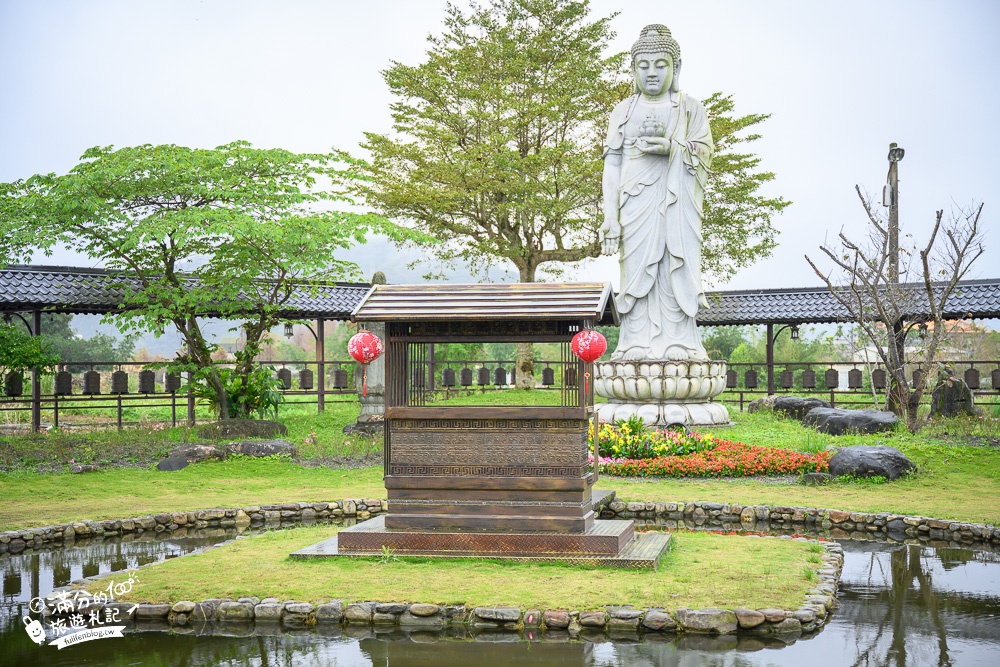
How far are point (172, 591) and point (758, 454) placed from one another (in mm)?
8565

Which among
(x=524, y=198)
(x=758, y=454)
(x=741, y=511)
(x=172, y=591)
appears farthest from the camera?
(x=524, y=198)

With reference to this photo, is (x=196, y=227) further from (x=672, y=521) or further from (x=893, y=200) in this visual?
(x=893, y=200)

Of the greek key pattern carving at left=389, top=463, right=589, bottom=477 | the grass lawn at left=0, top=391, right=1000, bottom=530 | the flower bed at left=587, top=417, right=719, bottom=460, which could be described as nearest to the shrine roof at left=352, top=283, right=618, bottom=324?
the greek key pattern carving at left=389, top=463, right=589, bottom=477

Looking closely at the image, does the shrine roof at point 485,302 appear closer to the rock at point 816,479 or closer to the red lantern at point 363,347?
the red lantern at point 363,347

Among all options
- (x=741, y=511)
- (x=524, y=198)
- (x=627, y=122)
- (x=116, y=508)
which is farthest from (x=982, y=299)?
(x=116, y=508)

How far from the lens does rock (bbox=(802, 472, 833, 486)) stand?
12000 millimetres

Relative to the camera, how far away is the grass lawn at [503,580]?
21.4ft

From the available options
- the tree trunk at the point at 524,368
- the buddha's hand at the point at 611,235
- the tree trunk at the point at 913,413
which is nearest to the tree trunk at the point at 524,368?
the tree trunk at the point at 524,368

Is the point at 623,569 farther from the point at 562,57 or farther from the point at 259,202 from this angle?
the point at 562,57

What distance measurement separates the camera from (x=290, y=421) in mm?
18625

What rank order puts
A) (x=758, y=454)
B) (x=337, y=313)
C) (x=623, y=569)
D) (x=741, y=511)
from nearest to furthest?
(x=623, y=569) < (x=741, y=511) < (x=758, y=454) < (x=337, y=313)

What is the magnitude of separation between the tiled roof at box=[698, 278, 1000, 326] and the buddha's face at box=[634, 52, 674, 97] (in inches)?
199

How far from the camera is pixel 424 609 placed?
6.29 metres

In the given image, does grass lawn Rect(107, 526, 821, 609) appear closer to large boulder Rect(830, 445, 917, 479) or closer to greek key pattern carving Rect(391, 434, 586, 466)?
greek key pattern carving Rect(391, 434, 586, 466)
